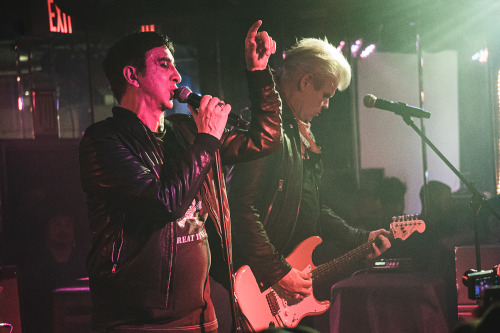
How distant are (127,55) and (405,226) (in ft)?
8.32

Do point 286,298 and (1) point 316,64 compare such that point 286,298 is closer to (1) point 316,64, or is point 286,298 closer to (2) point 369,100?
(2) point 369,100

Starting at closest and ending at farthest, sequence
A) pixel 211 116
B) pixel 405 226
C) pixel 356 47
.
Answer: pixel 211 116 → pixel 405 226 → pixel 356 47

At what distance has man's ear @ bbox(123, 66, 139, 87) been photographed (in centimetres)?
212

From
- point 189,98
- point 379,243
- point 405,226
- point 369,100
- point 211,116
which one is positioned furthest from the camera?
point 405,226

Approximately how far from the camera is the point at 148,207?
1804 mm

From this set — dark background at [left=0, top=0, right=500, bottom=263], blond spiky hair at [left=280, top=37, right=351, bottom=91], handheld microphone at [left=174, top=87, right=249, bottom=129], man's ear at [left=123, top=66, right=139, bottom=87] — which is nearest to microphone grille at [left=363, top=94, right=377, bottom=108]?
blond spiky hair at [left=280, top=37, right=351, bottom=91]

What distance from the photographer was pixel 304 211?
3.42 metres

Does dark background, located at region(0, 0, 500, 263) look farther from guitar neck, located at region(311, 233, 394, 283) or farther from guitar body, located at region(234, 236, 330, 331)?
guitar body, located at region(234, 236, 330, 331)

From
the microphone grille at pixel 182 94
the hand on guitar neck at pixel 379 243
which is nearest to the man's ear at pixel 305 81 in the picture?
the hand on guitar neck at pixel 379 243

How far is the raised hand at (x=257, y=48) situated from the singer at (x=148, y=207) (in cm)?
38

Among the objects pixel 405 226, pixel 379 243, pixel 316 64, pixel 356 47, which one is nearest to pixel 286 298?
pixel 379 243

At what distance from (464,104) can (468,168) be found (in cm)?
75

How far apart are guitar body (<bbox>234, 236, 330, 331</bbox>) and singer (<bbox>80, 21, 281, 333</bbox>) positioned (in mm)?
1049

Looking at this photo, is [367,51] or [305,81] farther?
[367,51]
